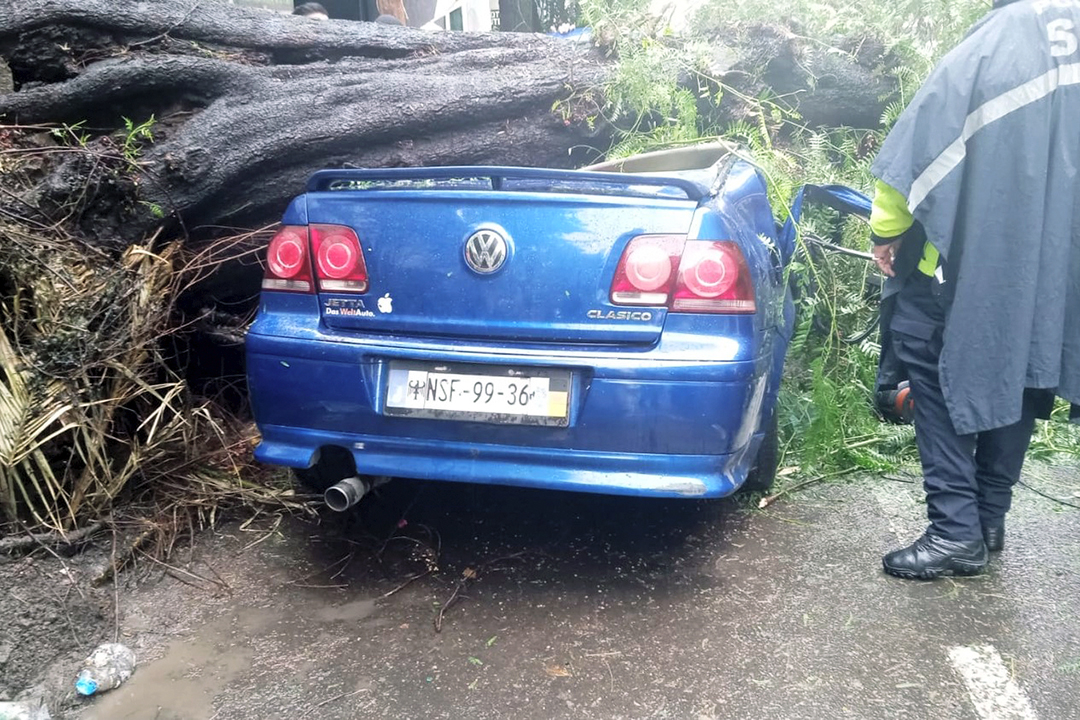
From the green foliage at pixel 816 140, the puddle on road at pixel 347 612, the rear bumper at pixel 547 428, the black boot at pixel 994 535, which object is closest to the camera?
the rear bumper at pixel 547 428

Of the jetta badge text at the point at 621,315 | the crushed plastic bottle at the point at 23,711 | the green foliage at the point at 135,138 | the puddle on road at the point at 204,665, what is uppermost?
the green foliage at the point at 135,138

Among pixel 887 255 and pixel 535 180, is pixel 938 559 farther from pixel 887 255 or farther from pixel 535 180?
pixel 535 180

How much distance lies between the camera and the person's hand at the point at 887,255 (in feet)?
9.55

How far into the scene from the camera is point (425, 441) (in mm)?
2723

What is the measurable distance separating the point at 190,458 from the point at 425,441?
122 centimetres

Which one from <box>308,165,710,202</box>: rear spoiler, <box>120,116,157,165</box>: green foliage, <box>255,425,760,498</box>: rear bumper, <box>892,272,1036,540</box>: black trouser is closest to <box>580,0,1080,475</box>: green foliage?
<box>892,272,1036,540</box>: black trouser

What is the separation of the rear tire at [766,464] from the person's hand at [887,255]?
674mm

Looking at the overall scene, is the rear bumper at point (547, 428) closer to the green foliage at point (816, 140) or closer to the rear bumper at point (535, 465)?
the rear bumper at point (535, 465)

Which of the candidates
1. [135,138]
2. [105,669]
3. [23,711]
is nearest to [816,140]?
[135,138]

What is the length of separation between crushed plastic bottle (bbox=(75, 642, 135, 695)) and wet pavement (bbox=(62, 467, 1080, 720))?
0.04 meters

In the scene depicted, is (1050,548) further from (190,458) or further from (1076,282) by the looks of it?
(190,458)

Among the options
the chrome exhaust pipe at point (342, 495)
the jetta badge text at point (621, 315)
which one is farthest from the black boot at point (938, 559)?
the chrome exhaust pipe at point (342, 495)

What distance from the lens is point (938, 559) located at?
2.94m

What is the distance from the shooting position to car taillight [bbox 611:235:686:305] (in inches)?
101
